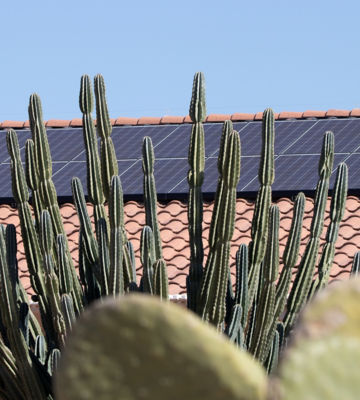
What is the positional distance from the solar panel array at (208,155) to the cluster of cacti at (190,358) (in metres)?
9.21

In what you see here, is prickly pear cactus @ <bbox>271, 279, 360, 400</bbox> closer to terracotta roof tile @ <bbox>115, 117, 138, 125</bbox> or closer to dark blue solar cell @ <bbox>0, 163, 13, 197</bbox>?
dark blue solar cell @ <bbox>0, 163, 13, 197</bbox>

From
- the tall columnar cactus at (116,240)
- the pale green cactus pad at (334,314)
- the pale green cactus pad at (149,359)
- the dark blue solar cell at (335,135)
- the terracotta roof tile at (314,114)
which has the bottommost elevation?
the dark blue solar cell at (335,135)

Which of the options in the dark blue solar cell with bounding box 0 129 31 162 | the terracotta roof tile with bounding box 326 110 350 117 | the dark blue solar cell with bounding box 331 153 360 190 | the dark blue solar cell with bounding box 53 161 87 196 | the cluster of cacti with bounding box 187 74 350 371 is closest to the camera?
the cluster of cacti with bounding box 187 74 350 371

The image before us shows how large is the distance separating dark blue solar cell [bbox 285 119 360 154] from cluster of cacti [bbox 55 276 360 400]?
10338mm

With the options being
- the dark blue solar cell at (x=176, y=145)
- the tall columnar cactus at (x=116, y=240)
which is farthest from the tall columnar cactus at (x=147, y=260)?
the dark blue solar cell at (x=176, y=145)

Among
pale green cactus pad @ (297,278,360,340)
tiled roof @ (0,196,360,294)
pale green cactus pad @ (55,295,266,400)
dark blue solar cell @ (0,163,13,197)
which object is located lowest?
tiled roof @ (0,196,360,294)

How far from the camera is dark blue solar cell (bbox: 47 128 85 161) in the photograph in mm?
12898

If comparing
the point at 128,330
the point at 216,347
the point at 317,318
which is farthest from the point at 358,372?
the point at 128,330

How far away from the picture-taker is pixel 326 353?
79.0 inches

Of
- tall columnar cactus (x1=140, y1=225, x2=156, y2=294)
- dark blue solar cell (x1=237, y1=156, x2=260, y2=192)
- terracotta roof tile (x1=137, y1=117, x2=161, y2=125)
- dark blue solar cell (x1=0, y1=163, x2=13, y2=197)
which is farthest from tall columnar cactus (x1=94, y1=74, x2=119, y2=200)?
terracotta roof tile (x1=137, y1=117, x2=161, y2=125)

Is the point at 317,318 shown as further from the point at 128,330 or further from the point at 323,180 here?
the point at 323,180

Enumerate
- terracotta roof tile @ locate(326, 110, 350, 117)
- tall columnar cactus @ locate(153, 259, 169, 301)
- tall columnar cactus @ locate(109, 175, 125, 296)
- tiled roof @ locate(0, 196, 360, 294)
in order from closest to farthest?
tall columnar cactus @ locate(153, 259, 169, 301) → tall columnar cactus @ locate(109, 175, 125, 296) → tiled roof @ locate(0, 196, 360, 294) → terracotta roof tile @ locate(326, 110, 350, 117)

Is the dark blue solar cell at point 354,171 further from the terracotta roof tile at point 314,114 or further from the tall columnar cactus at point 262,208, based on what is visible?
the tall columnar cactus at point 262,208

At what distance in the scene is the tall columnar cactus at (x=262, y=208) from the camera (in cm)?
705
